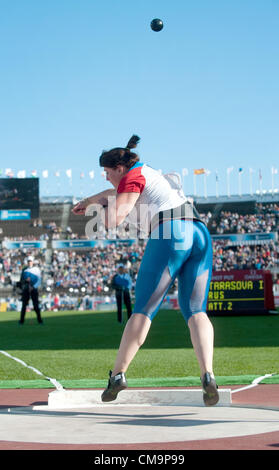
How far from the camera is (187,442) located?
11.6ft

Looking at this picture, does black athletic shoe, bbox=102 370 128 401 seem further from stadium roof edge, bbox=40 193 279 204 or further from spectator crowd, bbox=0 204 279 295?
stadium roof edge, bbox=40 193 279 204

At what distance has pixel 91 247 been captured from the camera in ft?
191

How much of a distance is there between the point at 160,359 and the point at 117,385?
4907 millimetres

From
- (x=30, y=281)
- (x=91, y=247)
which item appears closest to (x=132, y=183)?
(x=30, y=281)

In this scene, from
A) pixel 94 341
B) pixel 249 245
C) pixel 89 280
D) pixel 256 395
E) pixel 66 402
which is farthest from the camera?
pixel 249 245

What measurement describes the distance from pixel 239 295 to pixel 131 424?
20080 millimetres

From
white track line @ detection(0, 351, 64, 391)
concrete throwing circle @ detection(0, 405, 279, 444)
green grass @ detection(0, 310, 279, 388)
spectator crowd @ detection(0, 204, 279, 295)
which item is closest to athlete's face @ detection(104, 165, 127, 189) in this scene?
concrete throwing circle @ detection(0, 405, 279, 444)

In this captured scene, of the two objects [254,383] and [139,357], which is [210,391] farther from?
[139,357]

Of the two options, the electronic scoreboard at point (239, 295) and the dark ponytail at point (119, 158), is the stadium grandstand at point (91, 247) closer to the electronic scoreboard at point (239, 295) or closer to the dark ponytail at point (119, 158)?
the electronic scoreboard at point (239, 295)

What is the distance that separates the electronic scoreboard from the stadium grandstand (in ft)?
55.9
